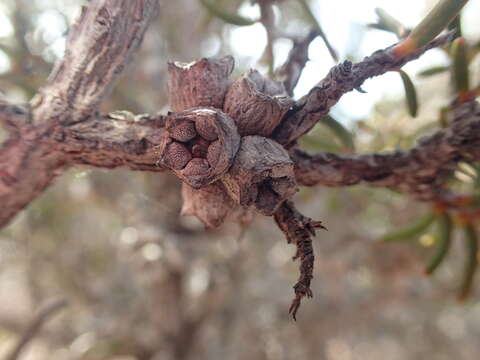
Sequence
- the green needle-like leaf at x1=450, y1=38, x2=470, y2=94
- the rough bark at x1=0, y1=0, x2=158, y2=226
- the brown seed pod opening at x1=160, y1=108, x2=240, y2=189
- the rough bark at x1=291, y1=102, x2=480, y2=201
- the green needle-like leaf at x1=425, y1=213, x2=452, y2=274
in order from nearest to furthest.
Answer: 1. the brown seed pod opening at x1=160, y1=108, x2=240, y2=189
2. the rough bark at x1=0, y1=0, x2=158, y2=226
3. the rough bark at x1=291, y1=102, x2=480, y2=201
4. the green needle-like leaf at x1=450, y1=38, x2=470, y2=94
5. the green needle-like leaf at x1=425, y1=213, x2=452, y2=274

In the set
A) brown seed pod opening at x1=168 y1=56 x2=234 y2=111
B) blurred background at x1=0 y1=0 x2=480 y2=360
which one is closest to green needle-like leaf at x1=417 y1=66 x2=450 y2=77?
blurred background at x1=0 y1=0 x2=480 y2=360

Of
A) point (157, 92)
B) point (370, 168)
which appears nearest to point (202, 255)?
point (157, 92)

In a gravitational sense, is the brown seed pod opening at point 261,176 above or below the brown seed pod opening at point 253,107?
below

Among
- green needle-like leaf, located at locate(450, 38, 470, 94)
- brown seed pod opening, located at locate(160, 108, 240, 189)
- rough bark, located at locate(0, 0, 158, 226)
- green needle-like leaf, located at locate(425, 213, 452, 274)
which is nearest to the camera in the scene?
brown seed pod opening, located at locate(160, 108, 240, 189)

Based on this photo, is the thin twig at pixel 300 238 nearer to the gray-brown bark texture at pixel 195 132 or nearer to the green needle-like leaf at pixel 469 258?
the gray-brown bark texture at pixel 195 132

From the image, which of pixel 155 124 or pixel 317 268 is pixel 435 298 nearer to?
pixel 317 268

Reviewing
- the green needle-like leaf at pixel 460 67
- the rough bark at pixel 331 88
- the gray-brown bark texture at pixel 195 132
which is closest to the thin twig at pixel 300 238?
the gray-brown bark texture at pixel 195 132

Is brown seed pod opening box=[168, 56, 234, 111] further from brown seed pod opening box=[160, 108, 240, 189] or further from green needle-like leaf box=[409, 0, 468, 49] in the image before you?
green needle-like leaf box=[409, 0, 468, 49]
